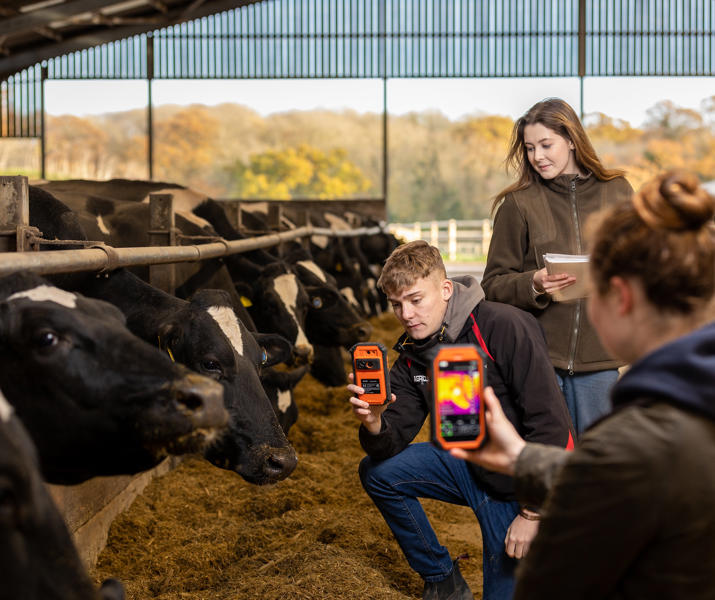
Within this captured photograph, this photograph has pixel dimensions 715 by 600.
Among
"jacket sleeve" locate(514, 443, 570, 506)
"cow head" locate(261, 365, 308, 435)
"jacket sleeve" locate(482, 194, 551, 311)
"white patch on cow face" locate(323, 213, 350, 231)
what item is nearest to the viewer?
"jacket sleeve" locate(514, 443, 570, 506)

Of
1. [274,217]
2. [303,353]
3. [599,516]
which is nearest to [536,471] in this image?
[599,516]

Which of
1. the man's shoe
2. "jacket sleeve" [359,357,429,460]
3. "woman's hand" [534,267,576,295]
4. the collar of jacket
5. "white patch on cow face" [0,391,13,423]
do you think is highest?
the collar of jacket

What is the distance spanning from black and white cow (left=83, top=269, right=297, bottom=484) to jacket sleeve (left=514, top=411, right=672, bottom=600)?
5.22 ft

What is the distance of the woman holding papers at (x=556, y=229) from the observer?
3119 millimetres

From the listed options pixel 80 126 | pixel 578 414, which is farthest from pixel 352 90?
pixel 578 414

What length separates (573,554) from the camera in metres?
1.40

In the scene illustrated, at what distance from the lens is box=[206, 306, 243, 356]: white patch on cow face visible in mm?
3153

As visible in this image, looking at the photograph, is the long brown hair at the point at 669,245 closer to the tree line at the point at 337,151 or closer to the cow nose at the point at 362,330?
the cow nose at the point at 362,330

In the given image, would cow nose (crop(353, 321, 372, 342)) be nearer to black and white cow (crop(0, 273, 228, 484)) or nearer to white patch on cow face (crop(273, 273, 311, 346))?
white patch on cow face (crop(273, 273, 311, 346))

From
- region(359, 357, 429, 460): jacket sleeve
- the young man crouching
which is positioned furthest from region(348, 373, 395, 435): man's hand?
region(359, 357, 429, 460): jacket sleeve

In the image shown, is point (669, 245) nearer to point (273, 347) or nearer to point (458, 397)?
point (458, 397)

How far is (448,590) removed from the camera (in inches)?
122

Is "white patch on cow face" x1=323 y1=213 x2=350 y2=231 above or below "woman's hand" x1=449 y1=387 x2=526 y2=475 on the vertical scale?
above

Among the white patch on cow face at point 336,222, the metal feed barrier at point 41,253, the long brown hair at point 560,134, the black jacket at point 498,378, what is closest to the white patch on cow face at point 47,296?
the metal feed barrier at point 41,253
